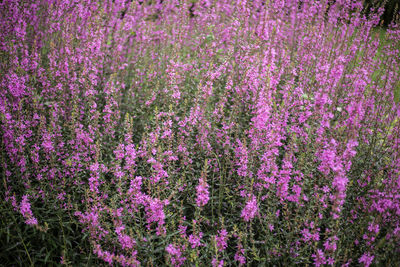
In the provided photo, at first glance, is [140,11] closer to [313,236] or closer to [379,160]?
[379,160]

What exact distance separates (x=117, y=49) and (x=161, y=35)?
1122 mm

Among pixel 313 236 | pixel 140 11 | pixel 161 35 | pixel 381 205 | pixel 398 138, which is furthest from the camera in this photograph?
pixel 140 11

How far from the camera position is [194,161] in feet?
12.3

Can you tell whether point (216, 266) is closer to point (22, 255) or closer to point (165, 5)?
point (22, 255)

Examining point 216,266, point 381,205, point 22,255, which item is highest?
point 381,205

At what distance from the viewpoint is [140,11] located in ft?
21.2

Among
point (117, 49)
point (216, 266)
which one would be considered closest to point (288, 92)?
point (216, 266)

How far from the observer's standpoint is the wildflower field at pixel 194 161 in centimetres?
254

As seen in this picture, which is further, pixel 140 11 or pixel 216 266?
pixel 140 11

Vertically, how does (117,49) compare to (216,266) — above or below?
above

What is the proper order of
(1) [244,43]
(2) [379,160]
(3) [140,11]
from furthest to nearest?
(3) [140,11] < (1) [244,43] < (2) [379,160]

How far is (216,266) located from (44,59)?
4.45 metres

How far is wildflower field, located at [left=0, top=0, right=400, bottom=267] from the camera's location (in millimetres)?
2541

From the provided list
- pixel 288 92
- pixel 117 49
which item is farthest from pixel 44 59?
pixel 288 92
